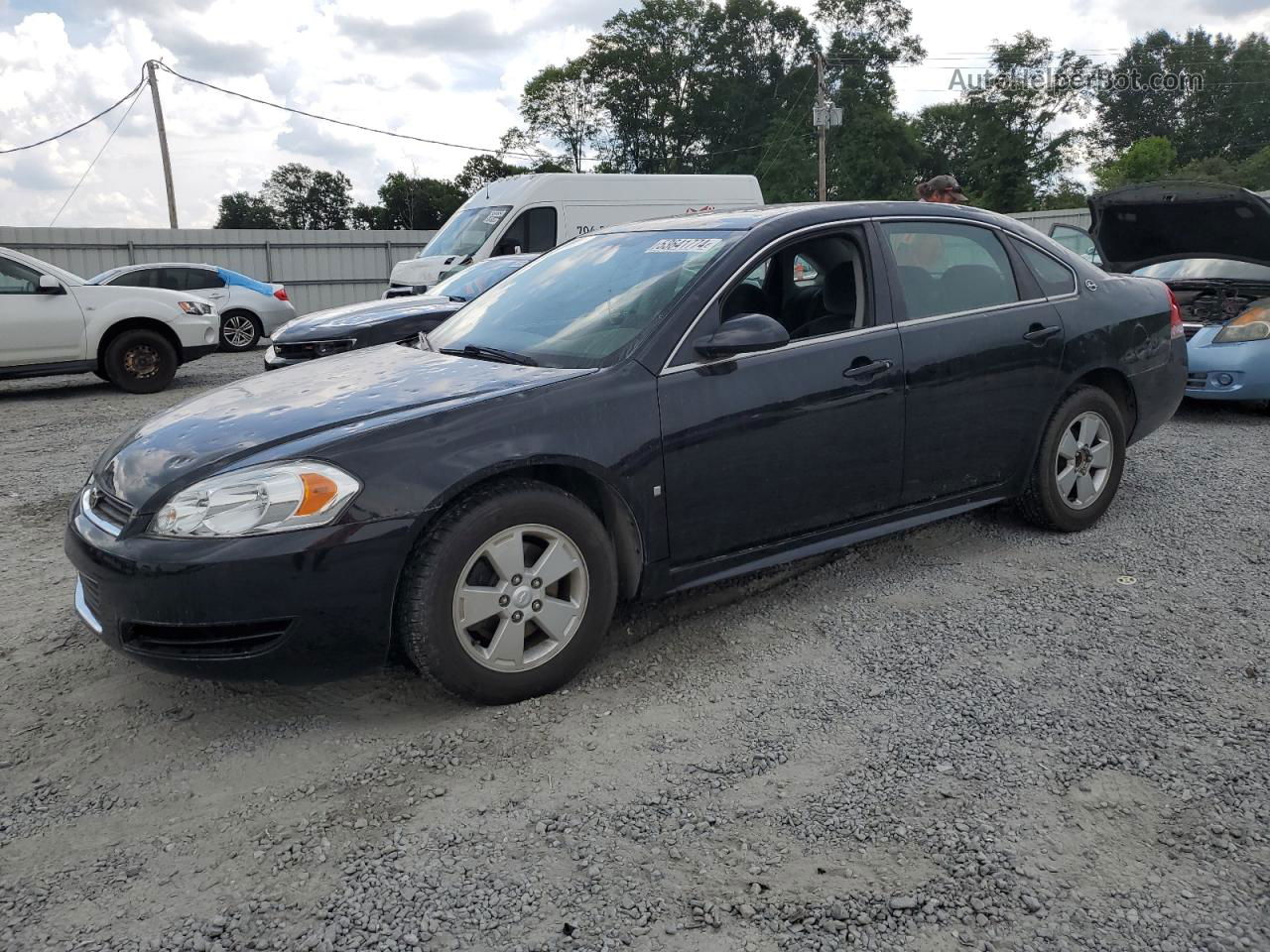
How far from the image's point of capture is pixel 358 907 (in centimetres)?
229

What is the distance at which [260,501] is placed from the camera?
114 inches

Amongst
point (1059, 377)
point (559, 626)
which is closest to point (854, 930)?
point (559, 626)

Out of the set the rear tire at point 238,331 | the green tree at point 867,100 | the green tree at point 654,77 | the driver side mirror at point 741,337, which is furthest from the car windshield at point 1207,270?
the green tree at point 654,77

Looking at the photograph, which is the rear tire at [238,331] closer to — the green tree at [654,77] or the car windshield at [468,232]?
the car windshield at [468,232]

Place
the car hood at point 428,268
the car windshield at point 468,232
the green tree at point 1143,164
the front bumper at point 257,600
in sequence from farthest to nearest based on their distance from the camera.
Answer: the green tree at point 1143,164, the car windshield at point 468,232, the car hood at point 428,268, the front bumper at point 257,600

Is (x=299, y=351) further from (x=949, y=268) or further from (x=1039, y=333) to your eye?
(x=1039, y=333)

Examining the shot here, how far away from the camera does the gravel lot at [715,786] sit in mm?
2238

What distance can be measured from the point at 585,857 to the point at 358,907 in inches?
20.6

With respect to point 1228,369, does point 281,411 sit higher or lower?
Result: higher

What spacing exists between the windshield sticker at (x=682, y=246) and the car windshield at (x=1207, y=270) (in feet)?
18.8

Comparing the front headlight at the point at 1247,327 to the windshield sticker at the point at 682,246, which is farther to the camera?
the front headlight at the point at 1247,327

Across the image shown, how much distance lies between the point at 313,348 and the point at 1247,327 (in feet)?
23.1

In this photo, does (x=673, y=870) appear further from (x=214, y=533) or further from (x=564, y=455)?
(x=214, y=533)

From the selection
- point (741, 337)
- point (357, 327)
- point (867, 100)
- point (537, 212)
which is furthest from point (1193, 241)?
point (867, 100)
